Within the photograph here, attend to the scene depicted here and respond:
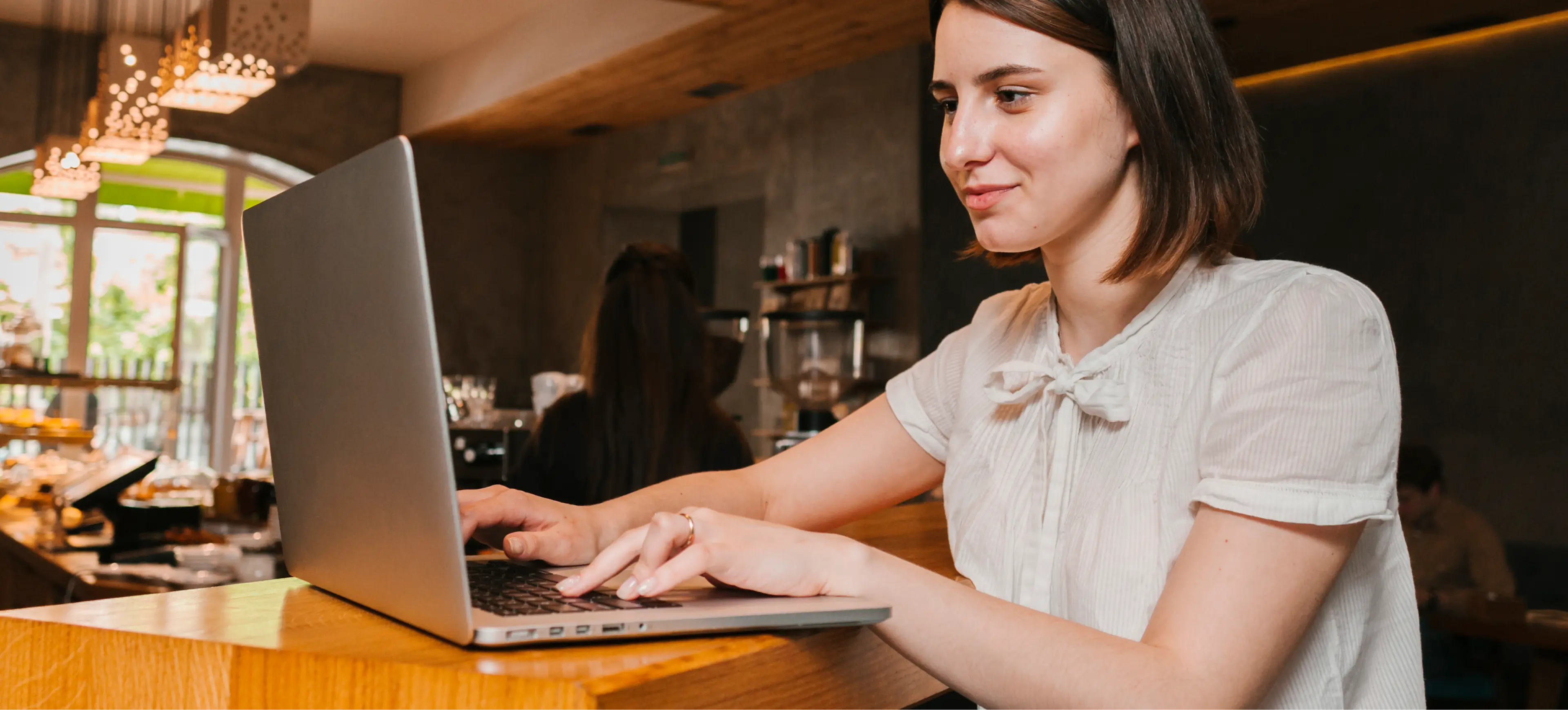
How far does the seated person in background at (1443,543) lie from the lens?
11.5ft

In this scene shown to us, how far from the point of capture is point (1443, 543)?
3.60 metres

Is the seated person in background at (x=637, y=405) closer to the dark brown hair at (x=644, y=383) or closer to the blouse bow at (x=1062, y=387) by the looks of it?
the dark brown hair at (x=644, y=383)

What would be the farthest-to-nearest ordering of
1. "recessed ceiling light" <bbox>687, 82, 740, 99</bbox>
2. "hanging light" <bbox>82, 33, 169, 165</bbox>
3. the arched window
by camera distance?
1. the arched window
2. "recessed ceiling light" <bbox>687, 82, 740, 99</bbox>
3. "hanging light" <bbox>82, 33, 169, 165</bbox>

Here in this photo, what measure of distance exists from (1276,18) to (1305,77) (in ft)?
0.80

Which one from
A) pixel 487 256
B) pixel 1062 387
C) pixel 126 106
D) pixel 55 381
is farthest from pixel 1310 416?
pixel 487 256

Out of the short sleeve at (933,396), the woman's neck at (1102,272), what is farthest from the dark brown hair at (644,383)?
the woman's neck at (1102,272)

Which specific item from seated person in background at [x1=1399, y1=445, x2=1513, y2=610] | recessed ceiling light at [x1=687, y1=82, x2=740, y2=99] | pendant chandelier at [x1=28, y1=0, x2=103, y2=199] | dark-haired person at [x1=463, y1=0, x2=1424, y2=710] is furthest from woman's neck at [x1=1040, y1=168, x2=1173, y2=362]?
recessed ceiling light at [x1=687, y1=82, x2=740, y2=99]

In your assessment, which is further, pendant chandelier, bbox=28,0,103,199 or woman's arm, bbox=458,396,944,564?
pendant chandelier, bbox=28,0,103,199

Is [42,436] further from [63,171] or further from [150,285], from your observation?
[150,285]

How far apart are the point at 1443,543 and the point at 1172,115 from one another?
316 cm

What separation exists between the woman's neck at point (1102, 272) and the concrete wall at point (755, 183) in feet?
15.9

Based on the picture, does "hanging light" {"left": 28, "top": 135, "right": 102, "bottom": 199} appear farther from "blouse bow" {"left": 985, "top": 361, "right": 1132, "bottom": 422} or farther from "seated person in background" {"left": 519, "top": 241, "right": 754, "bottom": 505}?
"blouse bow" {"left": 985, "top": 361, "right": 1132, "bottom": 422}

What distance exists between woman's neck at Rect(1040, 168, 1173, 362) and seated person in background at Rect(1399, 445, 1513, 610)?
9.44 feet

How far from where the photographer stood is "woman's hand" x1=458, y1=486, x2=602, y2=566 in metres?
0.95
